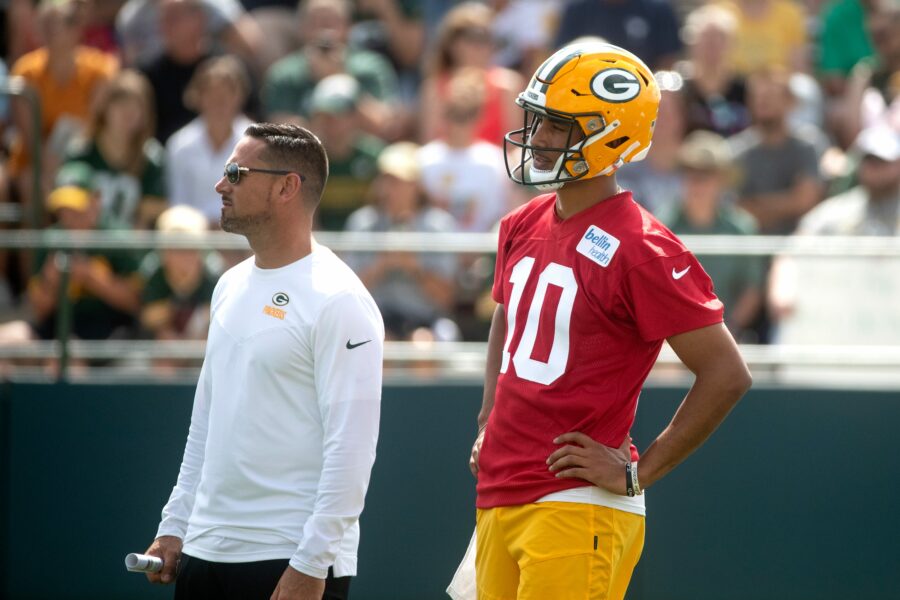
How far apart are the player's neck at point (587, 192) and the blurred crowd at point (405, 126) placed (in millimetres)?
2862

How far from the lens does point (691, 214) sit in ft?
24.6

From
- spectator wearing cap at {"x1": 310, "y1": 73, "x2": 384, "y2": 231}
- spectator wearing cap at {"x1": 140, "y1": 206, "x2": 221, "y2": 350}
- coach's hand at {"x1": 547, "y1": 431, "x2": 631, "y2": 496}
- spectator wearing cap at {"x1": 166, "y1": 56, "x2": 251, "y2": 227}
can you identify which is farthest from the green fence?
coach's hand at {"x1": 547, "y1": 431, "x2": 631, "y2": 496}

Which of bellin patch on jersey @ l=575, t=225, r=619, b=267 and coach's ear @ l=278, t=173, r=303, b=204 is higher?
coach's ear @ l=278, t=173, r=303, b=204

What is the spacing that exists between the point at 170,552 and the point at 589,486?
1371mm

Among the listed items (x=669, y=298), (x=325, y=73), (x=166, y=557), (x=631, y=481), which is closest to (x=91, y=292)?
(x=166, y=557)

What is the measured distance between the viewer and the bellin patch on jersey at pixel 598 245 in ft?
12.0

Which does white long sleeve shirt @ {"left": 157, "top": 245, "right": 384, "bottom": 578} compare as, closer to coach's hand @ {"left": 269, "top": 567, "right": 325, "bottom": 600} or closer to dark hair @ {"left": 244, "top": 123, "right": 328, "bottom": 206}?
coach's hand @ {"left": 269, "top": 567, "right": 325, "bottom": 600}

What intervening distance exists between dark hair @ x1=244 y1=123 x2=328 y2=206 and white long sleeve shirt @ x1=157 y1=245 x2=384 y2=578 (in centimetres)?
31

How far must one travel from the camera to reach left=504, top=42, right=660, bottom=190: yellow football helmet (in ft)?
12.4

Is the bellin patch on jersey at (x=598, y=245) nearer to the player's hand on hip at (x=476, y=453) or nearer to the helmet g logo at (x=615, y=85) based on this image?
the helmet g logo at (x=615, y=85)

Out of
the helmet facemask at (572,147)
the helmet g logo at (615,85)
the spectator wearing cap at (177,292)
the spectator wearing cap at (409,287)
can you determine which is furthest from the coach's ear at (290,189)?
the spectator wearing cap at (177,292)

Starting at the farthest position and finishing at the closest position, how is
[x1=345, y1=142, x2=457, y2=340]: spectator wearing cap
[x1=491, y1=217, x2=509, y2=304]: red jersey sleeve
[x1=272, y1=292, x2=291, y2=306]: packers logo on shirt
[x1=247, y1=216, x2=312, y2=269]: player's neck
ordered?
[x1=345, y1=142, x2=457, y2=340]: spectator wearing cap < [x1=491, y1=217, x2=509, y2=304]: red jersey sleeve < [x1=247, y1=216, x2=312, y2=269]: player's neck < [x1=272, y1=292, x2=291, y2=306]: packers logo on shirt

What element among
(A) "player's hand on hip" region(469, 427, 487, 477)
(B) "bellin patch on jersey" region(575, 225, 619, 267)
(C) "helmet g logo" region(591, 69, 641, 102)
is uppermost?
(C) "helmet g logo" region(591, 69, 641, 102)

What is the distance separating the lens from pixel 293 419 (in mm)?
3754
